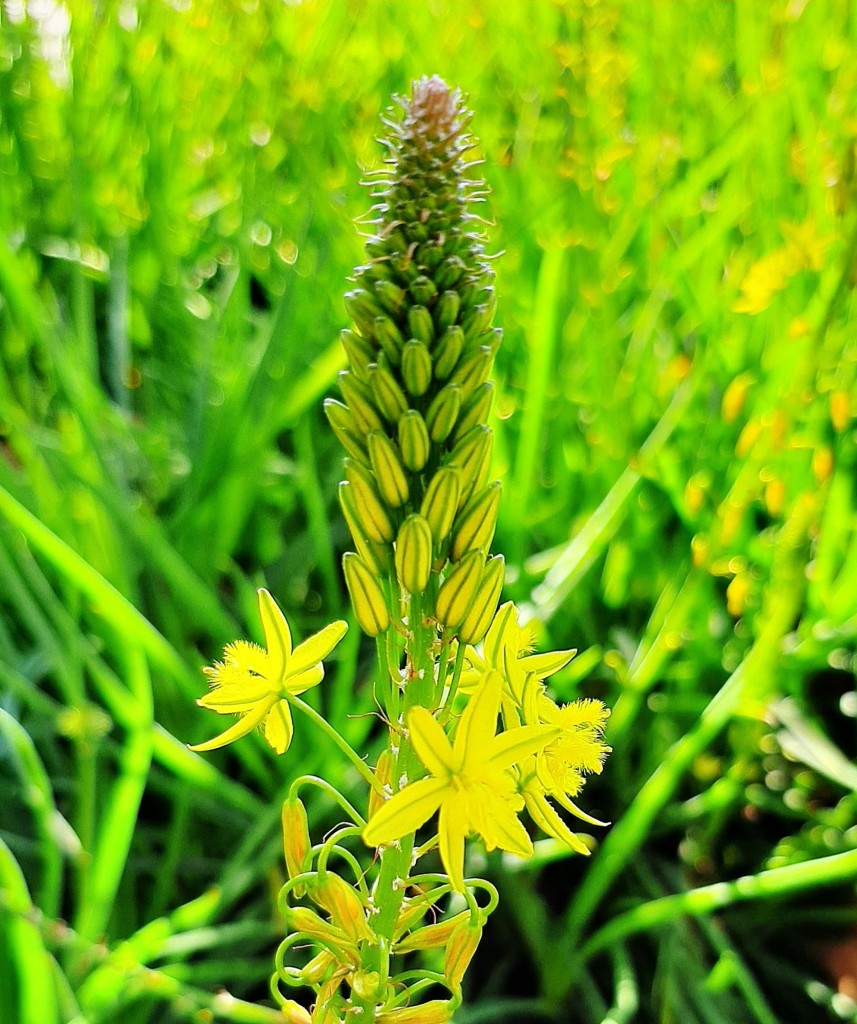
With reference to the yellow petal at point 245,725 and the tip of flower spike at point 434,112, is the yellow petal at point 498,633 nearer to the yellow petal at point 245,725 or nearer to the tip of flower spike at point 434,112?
the yellow petal at point 245,725

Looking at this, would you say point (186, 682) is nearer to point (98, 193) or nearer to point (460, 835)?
point (460, 835)

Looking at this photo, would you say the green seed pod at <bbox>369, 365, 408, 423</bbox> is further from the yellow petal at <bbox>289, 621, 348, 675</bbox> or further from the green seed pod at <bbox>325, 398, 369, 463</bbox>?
the yellow petal at <bbox>289, 621, 348, 675</bbox>

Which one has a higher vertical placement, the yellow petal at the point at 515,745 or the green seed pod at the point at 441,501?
the green seed pod at the point at 441,501

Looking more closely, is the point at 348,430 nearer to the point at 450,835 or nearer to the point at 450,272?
the point at 450,272

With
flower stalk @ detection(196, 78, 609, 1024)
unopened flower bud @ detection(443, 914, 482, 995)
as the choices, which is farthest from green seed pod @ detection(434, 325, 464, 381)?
unopened flower bud @ detection(443, 914, 482, 995)

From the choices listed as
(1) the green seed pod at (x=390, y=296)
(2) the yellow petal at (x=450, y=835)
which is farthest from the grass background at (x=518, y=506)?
(1) the green seed pod at (x=390, y=296)

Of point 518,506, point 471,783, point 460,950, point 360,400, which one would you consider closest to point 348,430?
point 360,400
